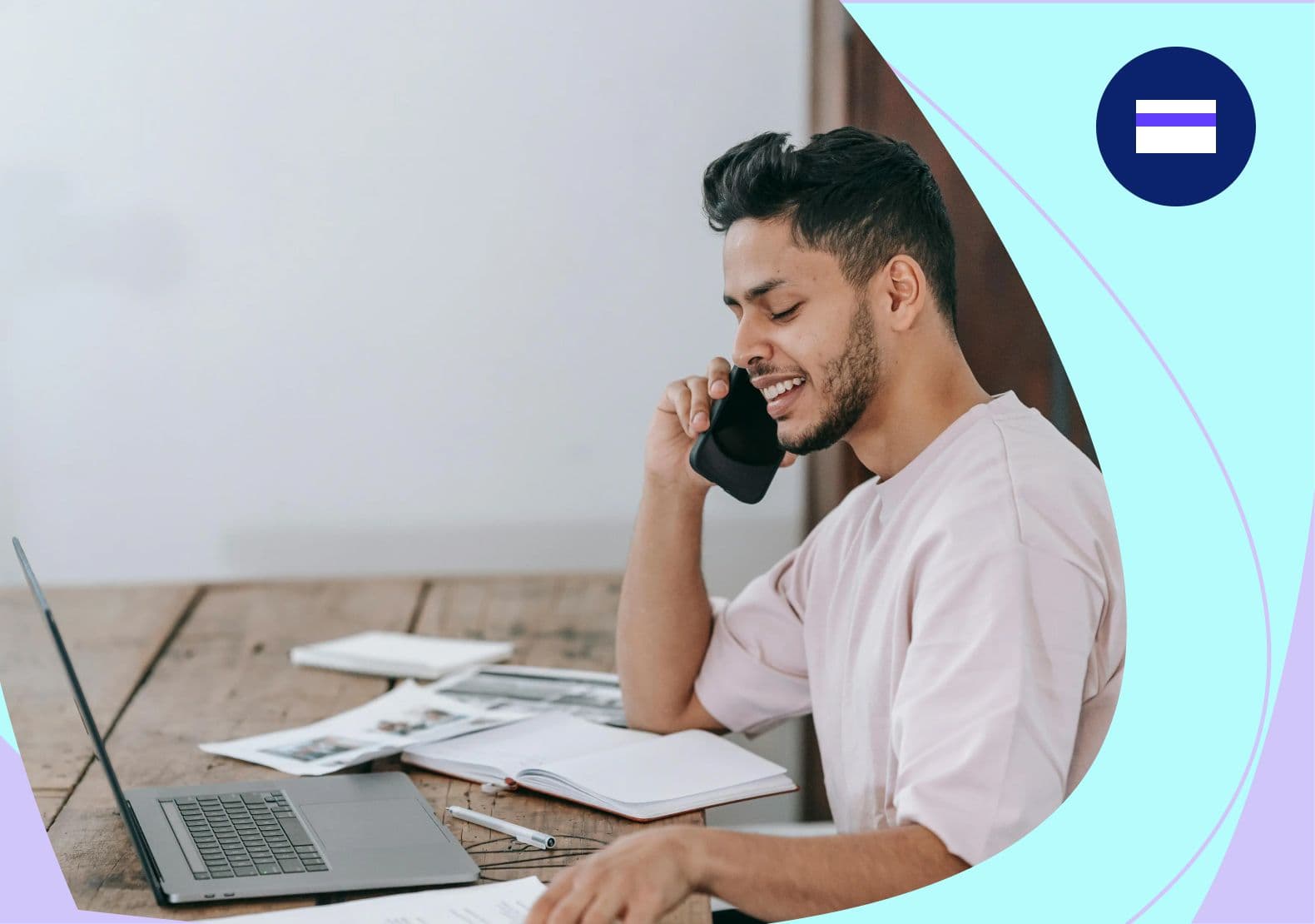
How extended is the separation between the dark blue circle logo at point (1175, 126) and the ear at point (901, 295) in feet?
0.72

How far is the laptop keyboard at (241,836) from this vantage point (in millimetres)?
952

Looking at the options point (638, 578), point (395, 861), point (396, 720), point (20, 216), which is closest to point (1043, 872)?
point (395, 861)

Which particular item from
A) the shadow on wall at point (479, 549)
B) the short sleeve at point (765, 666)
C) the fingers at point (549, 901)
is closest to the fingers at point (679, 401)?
the short sleeve at point (765, 666)

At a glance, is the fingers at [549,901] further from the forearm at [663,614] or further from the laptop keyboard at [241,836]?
the forearm at [663,614]

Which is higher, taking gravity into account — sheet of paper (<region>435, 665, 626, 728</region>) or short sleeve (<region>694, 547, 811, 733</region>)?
short sleeve (<region>694, 547, 811, 733</region>)

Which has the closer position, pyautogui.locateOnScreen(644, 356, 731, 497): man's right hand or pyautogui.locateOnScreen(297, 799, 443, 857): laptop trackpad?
pyautogui.locateOnScreen(297, 799, 443, 857): laptop trackpad

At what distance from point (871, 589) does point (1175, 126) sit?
1.39 ft

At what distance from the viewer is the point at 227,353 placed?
1.62 m

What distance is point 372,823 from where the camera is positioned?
104 centimetres

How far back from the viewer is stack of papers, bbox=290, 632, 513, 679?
1.57 meters

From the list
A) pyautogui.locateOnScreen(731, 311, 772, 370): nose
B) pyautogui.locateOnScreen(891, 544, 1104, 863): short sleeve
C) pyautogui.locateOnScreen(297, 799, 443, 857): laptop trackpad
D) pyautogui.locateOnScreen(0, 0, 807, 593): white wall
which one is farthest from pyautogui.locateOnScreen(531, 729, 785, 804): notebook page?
pyautogui.locateOnScreen(0, 0, 807, 593): white wall

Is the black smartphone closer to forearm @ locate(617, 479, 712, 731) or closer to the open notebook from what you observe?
forearm @ locate(617, 479, 712, 731)

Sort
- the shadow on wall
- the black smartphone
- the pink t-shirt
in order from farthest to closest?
1. the shadow on wall
2. the black smartphone
3. the pink t-shirt

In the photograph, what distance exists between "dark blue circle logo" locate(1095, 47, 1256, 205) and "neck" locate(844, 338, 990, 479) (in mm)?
242
